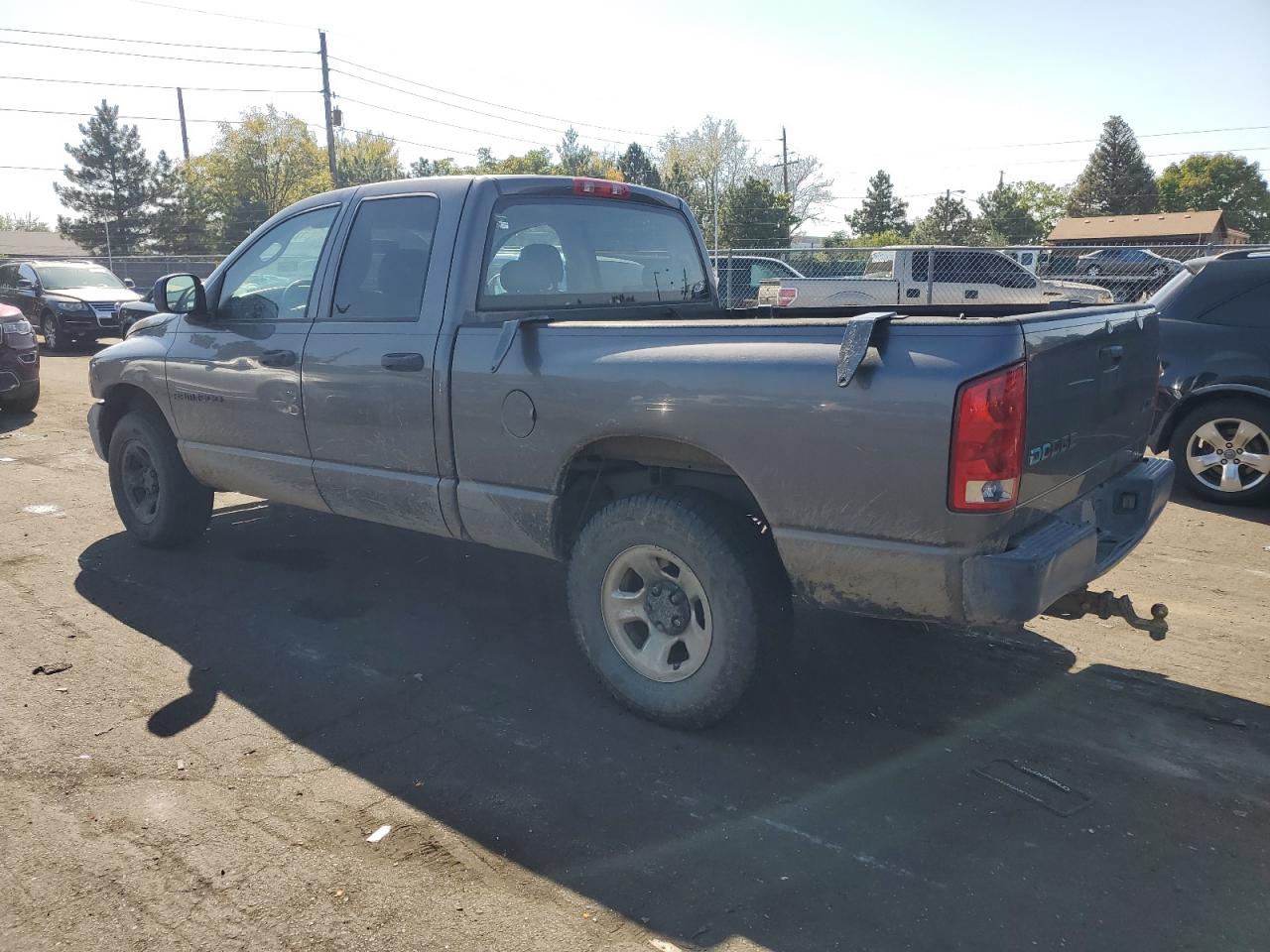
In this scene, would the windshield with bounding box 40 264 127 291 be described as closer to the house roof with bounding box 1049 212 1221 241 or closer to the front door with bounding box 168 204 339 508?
the front door with bounding box 168 204 339 508

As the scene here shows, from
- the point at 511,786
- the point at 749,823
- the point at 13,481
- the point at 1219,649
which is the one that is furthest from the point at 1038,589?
the point at 13,481

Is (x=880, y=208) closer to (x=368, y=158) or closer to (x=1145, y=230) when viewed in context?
(x=1145, y=230)

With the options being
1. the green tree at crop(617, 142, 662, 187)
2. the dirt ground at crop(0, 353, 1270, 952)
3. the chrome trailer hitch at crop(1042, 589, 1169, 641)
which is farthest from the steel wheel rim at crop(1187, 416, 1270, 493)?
the green tree at crop(617, 142, 662, 187)

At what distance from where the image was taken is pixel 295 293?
16.1ft

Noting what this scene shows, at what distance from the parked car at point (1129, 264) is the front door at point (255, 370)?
11.9 meters

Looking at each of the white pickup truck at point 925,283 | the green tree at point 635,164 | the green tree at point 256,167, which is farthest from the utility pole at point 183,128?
the white pickup truck at point 925,283

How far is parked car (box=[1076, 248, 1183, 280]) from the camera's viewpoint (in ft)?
47.5

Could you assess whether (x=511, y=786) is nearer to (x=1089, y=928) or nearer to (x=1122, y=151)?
(x=1089, y=928)

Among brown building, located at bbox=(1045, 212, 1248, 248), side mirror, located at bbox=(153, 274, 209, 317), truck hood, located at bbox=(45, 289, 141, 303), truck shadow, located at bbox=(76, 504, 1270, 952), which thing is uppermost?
brown building, located at bbox=(1045, 212, 1248, 248)

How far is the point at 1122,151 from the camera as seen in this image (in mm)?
67188

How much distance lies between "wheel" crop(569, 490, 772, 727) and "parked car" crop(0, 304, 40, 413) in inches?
368

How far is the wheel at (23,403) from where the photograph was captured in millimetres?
10836

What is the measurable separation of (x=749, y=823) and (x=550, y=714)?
41.7 inches

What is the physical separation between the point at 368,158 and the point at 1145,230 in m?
54.5
